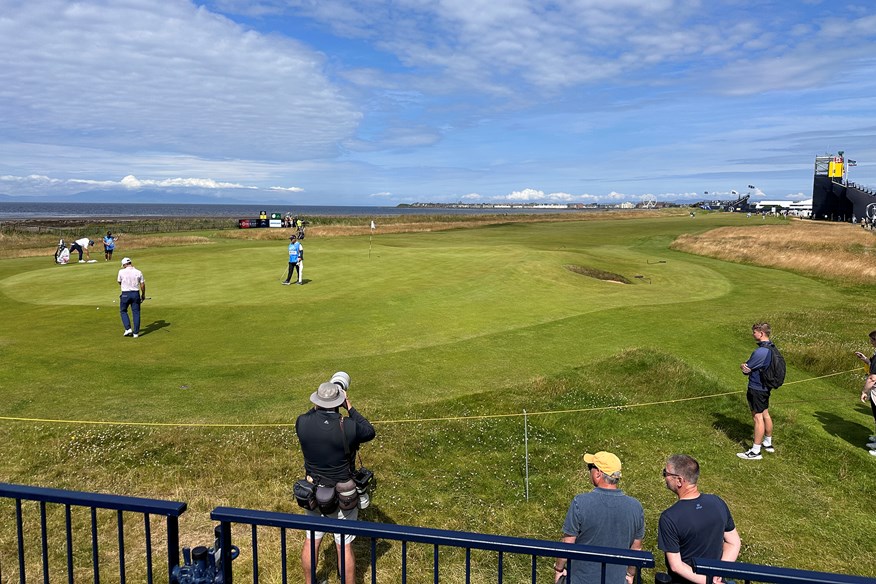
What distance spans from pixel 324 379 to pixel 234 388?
1.94m

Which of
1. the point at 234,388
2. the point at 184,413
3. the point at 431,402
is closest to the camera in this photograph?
the point at 184,413

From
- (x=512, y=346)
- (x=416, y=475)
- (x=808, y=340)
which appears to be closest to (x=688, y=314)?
(x=808, y=340)

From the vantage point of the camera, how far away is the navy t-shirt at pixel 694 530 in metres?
4.99

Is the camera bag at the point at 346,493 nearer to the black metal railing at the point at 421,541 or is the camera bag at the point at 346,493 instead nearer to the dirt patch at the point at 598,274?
the black metal railing at the point at 421,541

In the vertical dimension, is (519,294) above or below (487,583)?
above

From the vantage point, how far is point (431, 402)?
11422 mm

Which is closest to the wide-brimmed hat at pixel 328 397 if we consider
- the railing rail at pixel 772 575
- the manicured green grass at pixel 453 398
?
the manicured green grass at pixel 453 398

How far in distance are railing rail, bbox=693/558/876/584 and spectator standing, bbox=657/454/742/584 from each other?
5.42 ft

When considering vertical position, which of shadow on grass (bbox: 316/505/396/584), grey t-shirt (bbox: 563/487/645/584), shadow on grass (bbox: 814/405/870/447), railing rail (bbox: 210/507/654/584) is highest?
railing rail (bbox: 210/507/654/584)

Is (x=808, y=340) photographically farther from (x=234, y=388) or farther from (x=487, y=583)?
(x=234, y=388)

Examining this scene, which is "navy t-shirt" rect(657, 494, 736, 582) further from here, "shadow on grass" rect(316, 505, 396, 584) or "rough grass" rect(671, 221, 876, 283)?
"rough grass" rect(671, 221, 876, 283)

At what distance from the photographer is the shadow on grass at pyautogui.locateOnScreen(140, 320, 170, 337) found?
648 inches

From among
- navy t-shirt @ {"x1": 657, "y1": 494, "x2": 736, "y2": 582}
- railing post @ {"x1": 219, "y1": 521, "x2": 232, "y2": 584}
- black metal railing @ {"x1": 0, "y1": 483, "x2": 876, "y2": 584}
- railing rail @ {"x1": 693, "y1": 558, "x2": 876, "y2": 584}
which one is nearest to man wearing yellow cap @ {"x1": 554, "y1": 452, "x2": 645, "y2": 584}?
navy t-shirt @ {"x1": 657, "y1": 494, "x2": 736, "y2": 582}

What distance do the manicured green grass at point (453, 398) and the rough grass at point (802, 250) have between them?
717 cm
